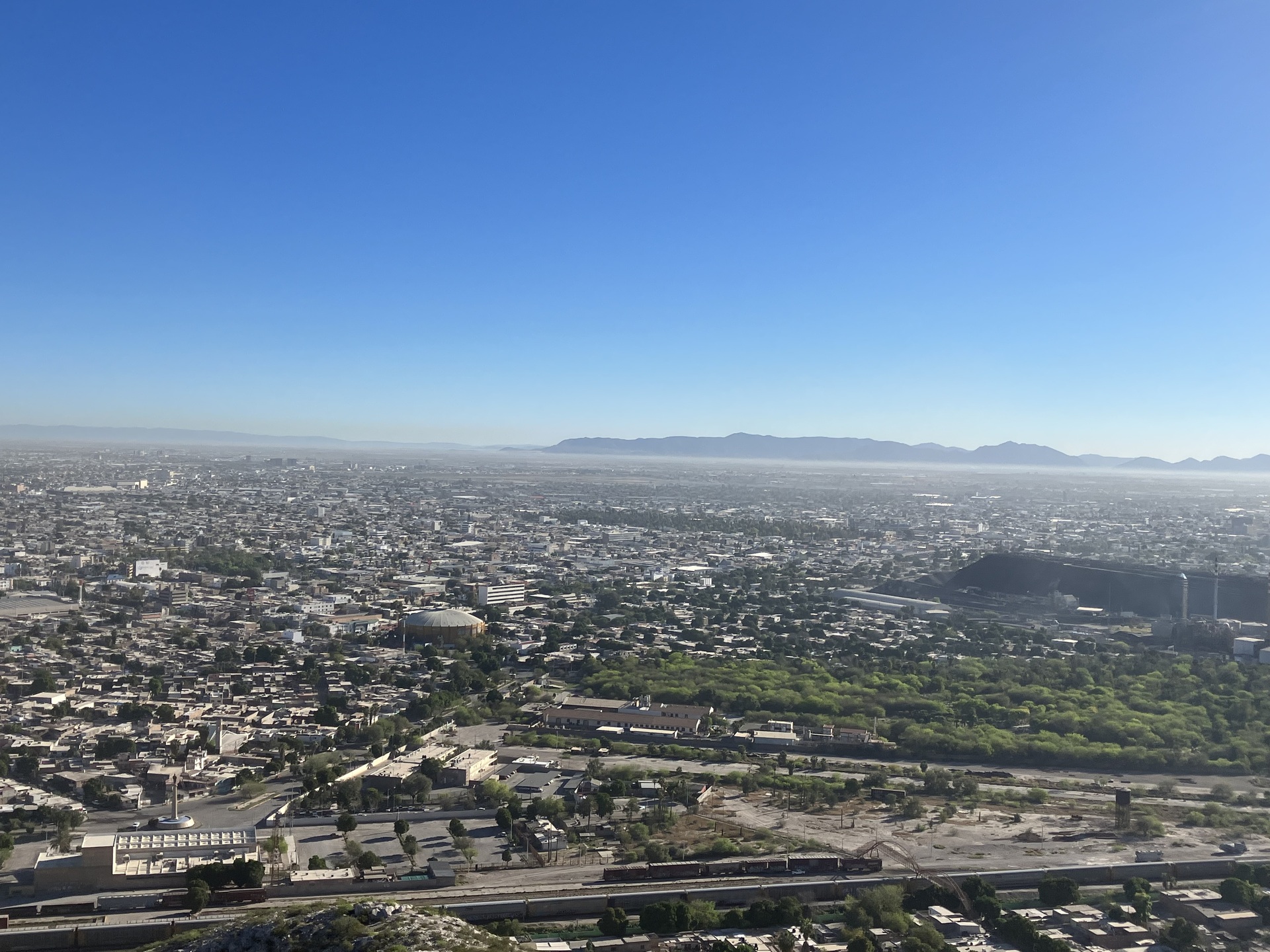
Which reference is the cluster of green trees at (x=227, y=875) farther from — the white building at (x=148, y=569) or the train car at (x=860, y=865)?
the white building at (x=148, y=569)

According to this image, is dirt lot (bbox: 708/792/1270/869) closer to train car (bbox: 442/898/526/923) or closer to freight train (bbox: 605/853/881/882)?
freight train (bbox: 605/853/881/882)

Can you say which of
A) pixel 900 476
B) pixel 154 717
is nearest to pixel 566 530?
pixel 154 717

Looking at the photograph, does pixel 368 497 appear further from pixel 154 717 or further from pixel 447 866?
pixel 447 866

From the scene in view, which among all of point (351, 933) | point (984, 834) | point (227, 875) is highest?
point (351, 933)

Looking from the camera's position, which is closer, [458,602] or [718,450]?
[458,602]

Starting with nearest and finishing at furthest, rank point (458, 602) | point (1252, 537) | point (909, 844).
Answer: point (909, 844) → point (458, 602) → point (1252, 537)

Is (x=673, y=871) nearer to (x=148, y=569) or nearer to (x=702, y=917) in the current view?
(x=702, y=917)

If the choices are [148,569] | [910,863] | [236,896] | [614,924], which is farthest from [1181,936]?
[148,569]

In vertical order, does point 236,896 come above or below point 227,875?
below
